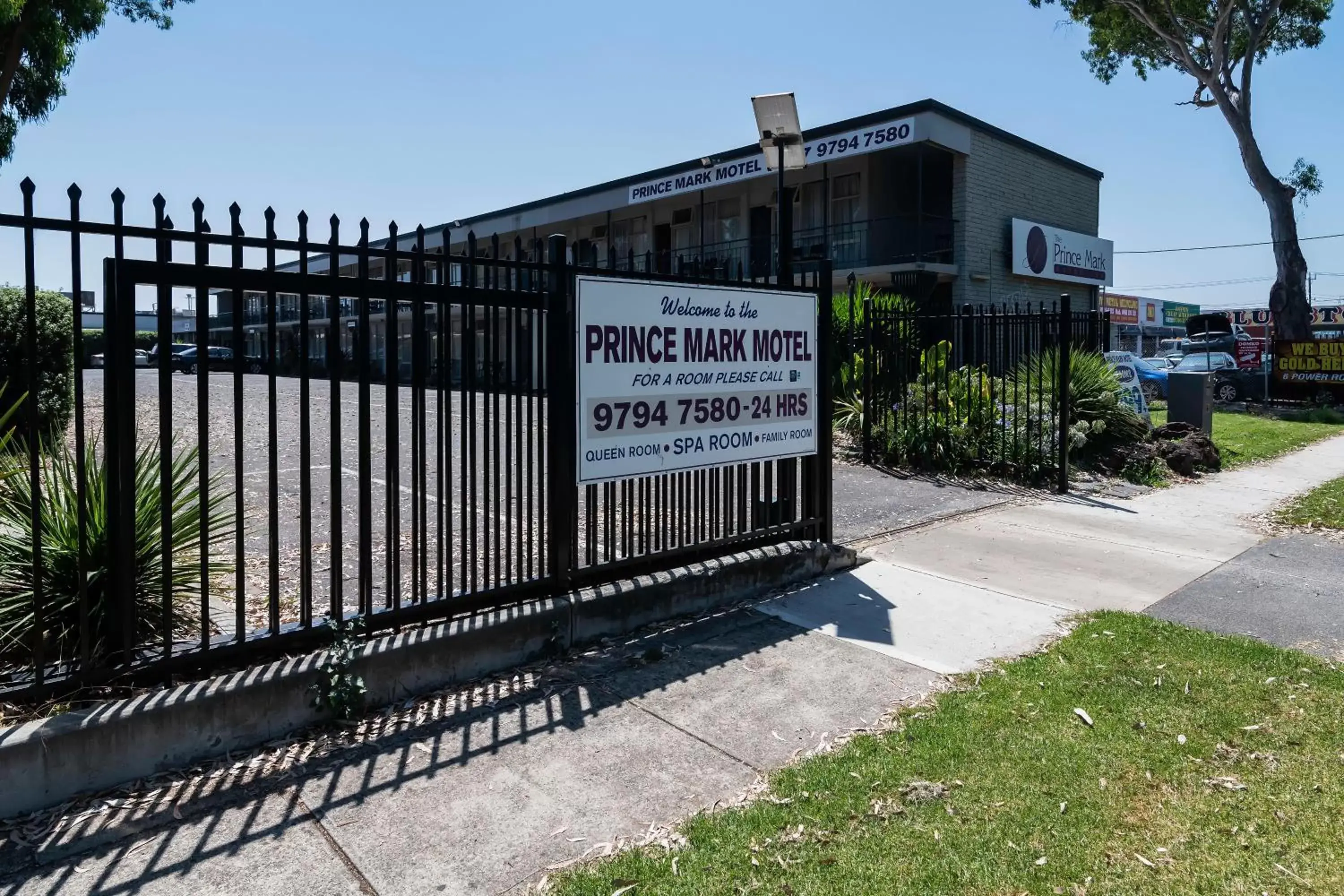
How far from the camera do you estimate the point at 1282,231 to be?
25656mm

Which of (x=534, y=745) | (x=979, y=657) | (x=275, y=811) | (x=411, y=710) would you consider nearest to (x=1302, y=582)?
(x=979, y=657)

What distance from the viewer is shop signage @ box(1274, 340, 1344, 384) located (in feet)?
75.1

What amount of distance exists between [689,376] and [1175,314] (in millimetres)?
76144

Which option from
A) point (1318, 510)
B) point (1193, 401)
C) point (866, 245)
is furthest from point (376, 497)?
point (866, 245)

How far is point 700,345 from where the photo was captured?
Answer: 579cm

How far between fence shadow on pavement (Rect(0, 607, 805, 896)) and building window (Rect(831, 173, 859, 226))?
2157 cm

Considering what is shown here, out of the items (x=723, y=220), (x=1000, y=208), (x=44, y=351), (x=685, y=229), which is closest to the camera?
(x=44, y=351)

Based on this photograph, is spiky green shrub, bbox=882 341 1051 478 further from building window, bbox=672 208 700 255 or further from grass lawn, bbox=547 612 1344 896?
building window, bbox=672 208 700 255

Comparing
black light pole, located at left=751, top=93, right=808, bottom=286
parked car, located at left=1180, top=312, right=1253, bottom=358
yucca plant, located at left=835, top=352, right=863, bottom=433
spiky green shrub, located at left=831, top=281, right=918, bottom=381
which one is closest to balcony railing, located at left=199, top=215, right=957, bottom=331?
spiky green shrub, located at left=831, top=281, right=918, bottom=381

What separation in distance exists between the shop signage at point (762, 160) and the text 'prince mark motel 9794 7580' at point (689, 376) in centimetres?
1331

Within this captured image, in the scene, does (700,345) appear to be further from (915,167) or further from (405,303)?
(915,167)

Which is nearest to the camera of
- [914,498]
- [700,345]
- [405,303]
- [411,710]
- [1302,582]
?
[411,710]

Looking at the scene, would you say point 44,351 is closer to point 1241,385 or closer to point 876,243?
point 876,243

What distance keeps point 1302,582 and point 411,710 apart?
6240mm
